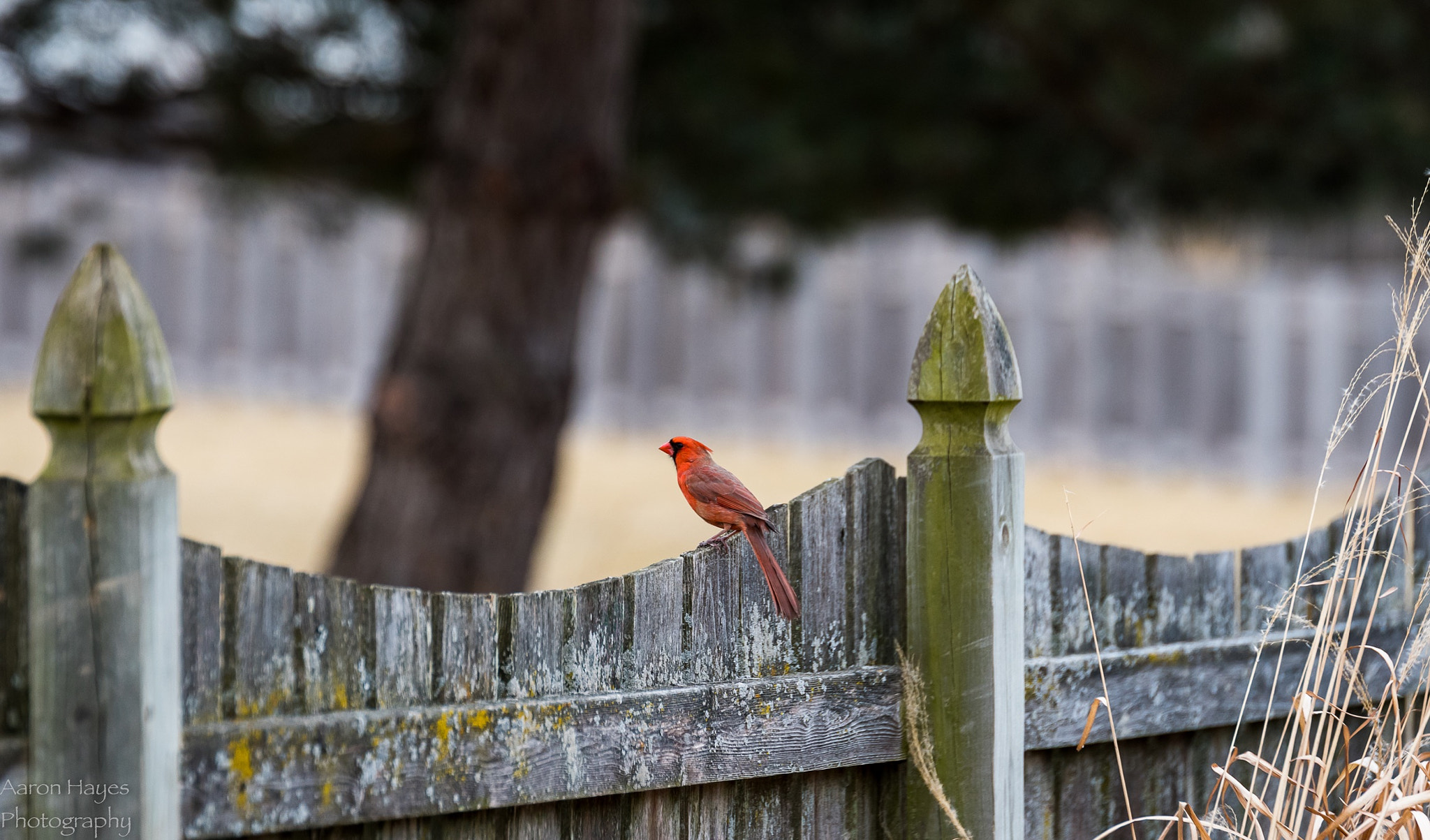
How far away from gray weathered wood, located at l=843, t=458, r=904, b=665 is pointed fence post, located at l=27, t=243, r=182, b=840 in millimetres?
1071

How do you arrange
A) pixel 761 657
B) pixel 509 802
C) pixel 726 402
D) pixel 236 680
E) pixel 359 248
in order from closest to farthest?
pixel 236 680 < pixel 509 802 < pixel 761 657 < pixel 726 402 < pixel 359 248

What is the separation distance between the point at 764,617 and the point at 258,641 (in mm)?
770

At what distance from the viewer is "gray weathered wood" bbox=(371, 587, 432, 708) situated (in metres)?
1.70

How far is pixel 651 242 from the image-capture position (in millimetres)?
6723

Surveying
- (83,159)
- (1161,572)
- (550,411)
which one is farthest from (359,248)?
(1161,572)

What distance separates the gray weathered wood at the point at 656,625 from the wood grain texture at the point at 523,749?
0.04m

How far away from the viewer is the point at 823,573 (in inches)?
83.8

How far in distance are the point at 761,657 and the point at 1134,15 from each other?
4.47 metres

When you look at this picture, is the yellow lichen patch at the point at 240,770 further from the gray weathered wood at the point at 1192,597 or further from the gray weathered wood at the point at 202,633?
the gray weathered wood at the point at 1192,597

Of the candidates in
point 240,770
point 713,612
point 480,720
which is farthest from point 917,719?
point 240,770

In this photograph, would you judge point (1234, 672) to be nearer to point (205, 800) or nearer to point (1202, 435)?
point (205, 800)

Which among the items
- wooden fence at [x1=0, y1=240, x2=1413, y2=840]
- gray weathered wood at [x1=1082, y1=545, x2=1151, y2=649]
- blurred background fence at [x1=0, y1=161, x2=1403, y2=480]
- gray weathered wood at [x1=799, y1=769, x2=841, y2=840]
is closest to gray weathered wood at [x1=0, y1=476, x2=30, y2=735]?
wooden fence at [x1=0, y1=240, x2=1413, y2=840]

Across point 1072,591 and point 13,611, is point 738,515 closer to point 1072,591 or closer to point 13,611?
point 1072,591

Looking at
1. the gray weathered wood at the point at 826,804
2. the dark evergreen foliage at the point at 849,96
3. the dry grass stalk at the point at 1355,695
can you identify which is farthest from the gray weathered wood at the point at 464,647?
the dark evergreen foliage at the point at 849,96
